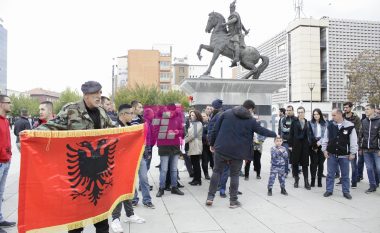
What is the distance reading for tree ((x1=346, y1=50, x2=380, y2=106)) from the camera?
36625 millimetres

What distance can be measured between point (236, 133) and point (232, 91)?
678 cm

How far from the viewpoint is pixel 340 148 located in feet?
22.3

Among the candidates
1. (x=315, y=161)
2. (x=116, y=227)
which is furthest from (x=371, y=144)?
(x=116, y=227)

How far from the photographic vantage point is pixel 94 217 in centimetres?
334

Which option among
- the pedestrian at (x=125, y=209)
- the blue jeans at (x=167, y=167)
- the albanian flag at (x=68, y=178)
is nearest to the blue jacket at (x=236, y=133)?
the blue jeans at (x=167, y=167)

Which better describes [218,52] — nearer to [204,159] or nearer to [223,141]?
[204,159]

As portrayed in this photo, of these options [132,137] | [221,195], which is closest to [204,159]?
[221,195]

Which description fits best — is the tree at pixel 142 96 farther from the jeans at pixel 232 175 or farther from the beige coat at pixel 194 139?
the jeans at pixel 232 175

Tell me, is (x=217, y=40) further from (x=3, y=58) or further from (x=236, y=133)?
(x=3, y=58)

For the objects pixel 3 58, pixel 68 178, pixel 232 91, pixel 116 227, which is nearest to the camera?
pixel 68 178

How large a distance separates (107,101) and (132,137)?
9.52 feet

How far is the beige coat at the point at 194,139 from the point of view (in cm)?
781

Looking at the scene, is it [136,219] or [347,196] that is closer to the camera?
[136,219]

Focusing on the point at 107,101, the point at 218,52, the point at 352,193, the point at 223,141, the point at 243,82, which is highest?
the point at 218,52
